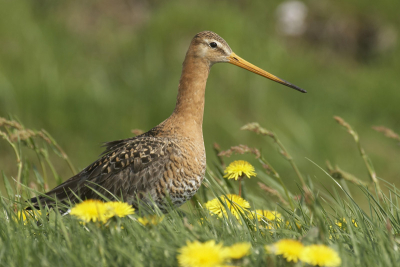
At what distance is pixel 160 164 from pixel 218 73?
384cm

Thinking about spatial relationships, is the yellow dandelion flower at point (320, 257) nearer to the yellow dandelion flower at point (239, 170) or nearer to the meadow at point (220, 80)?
the yellow dandelion flower at point (239, 170)

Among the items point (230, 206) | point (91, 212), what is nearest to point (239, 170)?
point (230, 206)

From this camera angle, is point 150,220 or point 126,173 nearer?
point 150,220

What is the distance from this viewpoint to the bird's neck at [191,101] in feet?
11.7

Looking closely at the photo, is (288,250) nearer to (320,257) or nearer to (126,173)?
(320,257)

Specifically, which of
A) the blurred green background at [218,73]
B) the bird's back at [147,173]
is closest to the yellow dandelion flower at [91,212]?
the bird's back at [147,173]

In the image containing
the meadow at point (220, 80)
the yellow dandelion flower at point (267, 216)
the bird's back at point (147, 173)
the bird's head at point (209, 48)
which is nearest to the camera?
the yellow dandelion flower at point (267, 216)

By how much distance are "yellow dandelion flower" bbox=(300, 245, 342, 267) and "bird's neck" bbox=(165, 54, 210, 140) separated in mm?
1809

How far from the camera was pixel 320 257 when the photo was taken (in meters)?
1.76

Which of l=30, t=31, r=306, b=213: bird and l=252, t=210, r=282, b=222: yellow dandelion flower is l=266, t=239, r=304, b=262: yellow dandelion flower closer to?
l=252, t=210, r=282, b=222: yellow dandelion flower

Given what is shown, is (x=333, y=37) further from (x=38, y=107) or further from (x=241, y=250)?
(x=241, y=250)

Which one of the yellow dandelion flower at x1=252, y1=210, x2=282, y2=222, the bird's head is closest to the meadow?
the bird's head

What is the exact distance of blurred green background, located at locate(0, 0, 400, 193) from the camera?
631cm

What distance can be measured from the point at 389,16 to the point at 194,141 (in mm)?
5417
